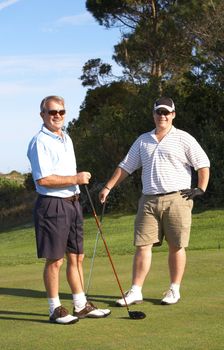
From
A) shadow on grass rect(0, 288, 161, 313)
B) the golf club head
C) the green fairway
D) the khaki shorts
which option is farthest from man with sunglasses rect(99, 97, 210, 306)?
the golf club head

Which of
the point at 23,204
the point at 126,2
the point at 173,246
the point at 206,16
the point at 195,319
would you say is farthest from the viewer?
the point at 126,2

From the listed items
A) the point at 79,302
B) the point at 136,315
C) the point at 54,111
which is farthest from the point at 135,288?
the point at 54,111

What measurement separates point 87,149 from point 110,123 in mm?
1220

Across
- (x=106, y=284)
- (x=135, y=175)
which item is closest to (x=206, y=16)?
(x=135, y=175)

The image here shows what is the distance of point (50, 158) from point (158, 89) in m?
16.7

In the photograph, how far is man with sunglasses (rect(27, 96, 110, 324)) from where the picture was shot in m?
5.00

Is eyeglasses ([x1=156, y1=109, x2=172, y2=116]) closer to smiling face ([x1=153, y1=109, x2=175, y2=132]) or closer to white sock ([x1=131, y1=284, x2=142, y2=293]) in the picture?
smiling face ([x1=153, y1=109, x2=175, y2=132])

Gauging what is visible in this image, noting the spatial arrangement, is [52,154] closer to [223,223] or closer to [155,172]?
[155,172]

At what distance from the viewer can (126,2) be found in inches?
1245

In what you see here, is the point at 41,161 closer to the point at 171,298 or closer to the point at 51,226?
the point at 51,226

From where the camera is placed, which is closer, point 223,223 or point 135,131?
point 223,223

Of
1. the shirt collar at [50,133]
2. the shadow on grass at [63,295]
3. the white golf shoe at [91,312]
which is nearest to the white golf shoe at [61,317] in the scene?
the white golf shoe at [91,312]

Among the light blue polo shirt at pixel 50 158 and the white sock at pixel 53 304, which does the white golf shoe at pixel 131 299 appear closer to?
the white sock at pixel 53 304

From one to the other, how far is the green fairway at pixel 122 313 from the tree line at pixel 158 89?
10.5 metres
